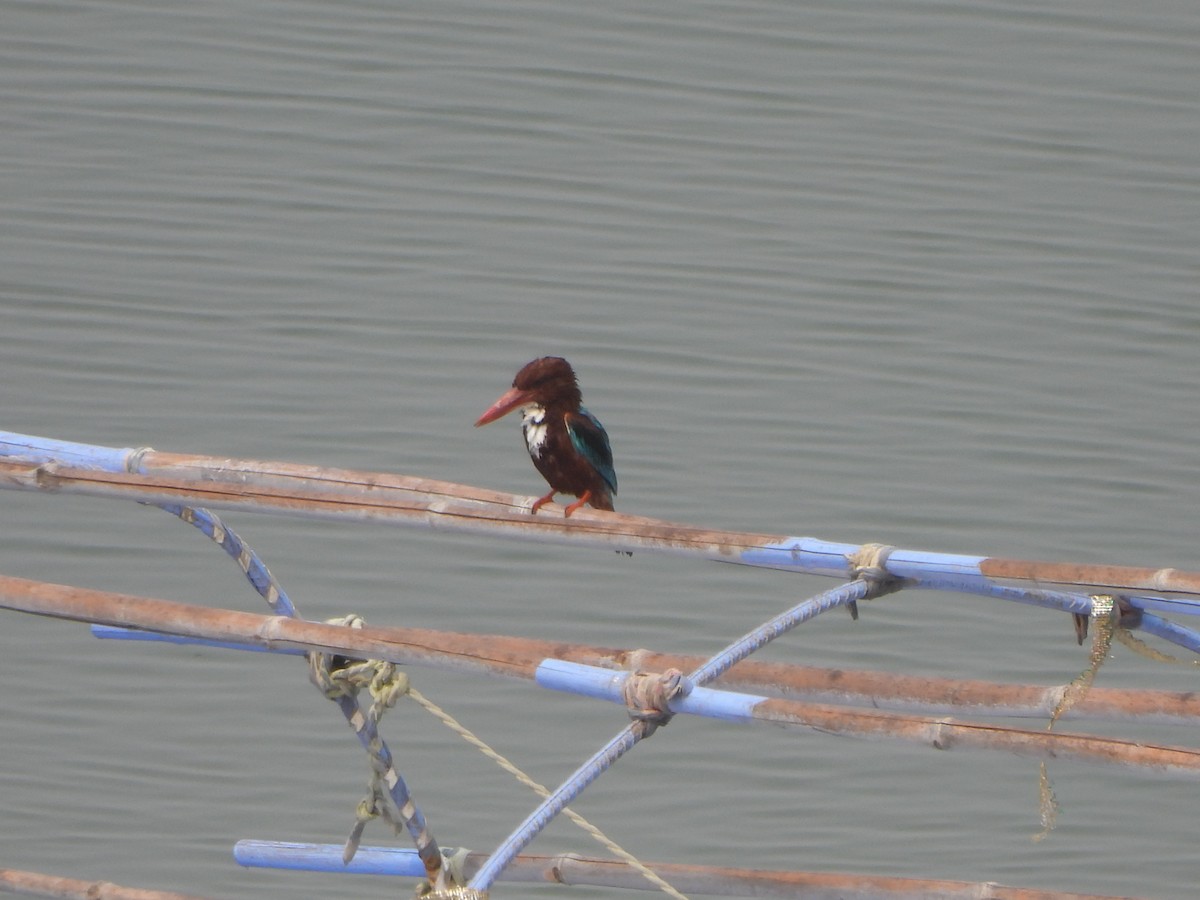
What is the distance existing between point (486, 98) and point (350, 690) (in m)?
4.95

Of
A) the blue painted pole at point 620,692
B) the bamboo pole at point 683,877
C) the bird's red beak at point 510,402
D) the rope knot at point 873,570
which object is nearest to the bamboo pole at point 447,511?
the rope knot at point 873,570

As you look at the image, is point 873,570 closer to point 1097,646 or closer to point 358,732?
point 1097,646

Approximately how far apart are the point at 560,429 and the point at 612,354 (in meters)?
2.61

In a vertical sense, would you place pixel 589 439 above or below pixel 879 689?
above

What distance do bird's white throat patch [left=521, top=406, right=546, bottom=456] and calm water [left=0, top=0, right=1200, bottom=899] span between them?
1.37 meters

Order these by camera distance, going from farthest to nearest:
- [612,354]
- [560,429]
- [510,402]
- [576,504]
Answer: [612,354]
[560,429]
[510,402]
[576,504]

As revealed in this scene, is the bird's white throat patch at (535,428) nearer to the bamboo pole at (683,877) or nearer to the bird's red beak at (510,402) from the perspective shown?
the bird's red beak at (510,402)

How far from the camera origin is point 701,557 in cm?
264

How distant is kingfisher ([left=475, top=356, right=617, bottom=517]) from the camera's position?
12.3 feet

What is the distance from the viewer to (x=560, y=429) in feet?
12.5

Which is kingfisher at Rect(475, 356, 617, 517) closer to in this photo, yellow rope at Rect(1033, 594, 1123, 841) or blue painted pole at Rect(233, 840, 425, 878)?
blue painted pole at Rect(233, 840, 425, 878)

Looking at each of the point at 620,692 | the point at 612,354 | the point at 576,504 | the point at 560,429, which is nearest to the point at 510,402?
the point at 560,429

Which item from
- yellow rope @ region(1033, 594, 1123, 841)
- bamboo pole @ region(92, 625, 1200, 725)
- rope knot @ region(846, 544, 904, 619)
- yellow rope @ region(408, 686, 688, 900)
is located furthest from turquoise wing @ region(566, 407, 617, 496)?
yellow rope @ region(1033, 594, 1123, 841)

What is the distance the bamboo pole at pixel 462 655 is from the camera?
2156 millimetres
